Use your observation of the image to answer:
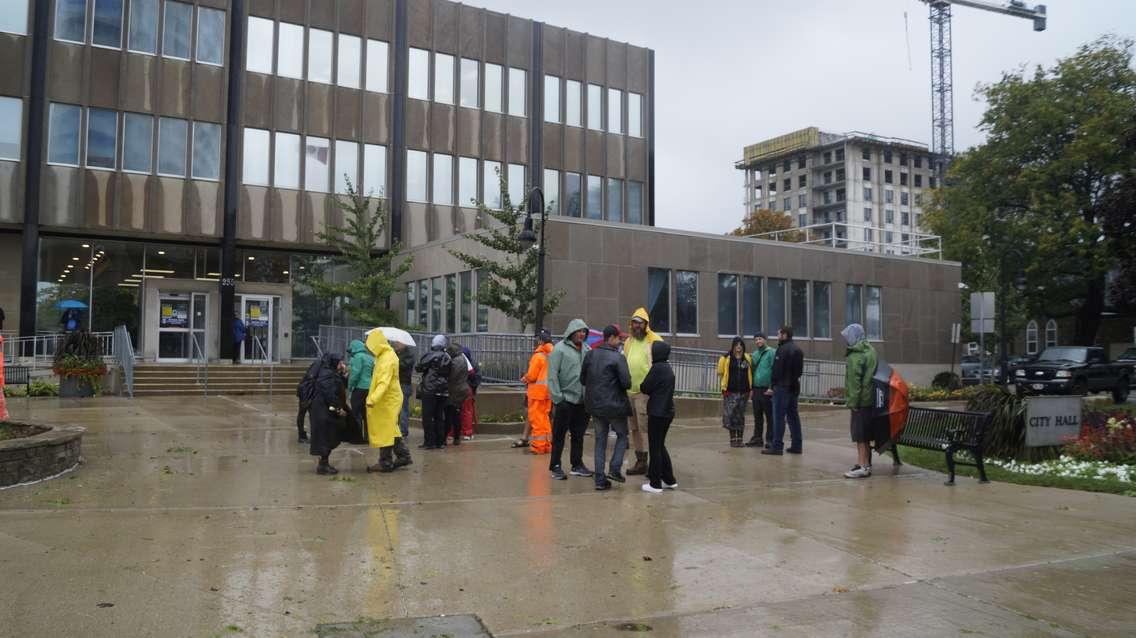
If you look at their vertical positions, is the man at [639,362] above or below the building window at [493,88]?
below

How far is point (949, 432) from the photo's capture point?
34.8 feet

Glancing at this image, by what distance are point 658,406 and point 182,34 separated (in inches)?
1008

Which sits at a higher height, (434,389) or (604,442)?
(434,389)

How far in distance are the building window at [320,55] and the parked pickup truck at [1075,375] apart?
2437 cm

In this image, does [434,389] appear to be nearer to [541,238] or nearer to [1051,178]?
[541,238]

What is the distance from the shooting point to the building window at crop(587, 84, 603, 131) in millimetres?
36094

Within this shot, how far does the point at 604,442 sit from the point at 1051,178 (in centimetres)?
3181

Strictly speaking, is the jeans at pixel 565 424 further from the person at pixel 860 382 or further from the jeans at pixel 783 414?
the jeans at pixel 783 414

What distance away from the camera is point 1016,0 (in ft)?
267

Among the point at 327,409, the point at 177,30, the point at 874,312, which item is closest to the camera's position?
the point at 327,409

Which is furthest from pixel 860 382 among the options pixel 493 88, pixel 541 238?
pixel 493 88

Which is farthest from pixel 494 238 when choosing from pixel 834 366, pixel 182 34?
pixel 182 34

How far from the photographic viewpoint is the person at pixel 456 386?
12.8 metres

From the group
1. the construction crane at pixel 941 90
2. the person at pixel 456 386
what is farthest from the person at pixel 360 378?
the construction crane at pixel 941 90
